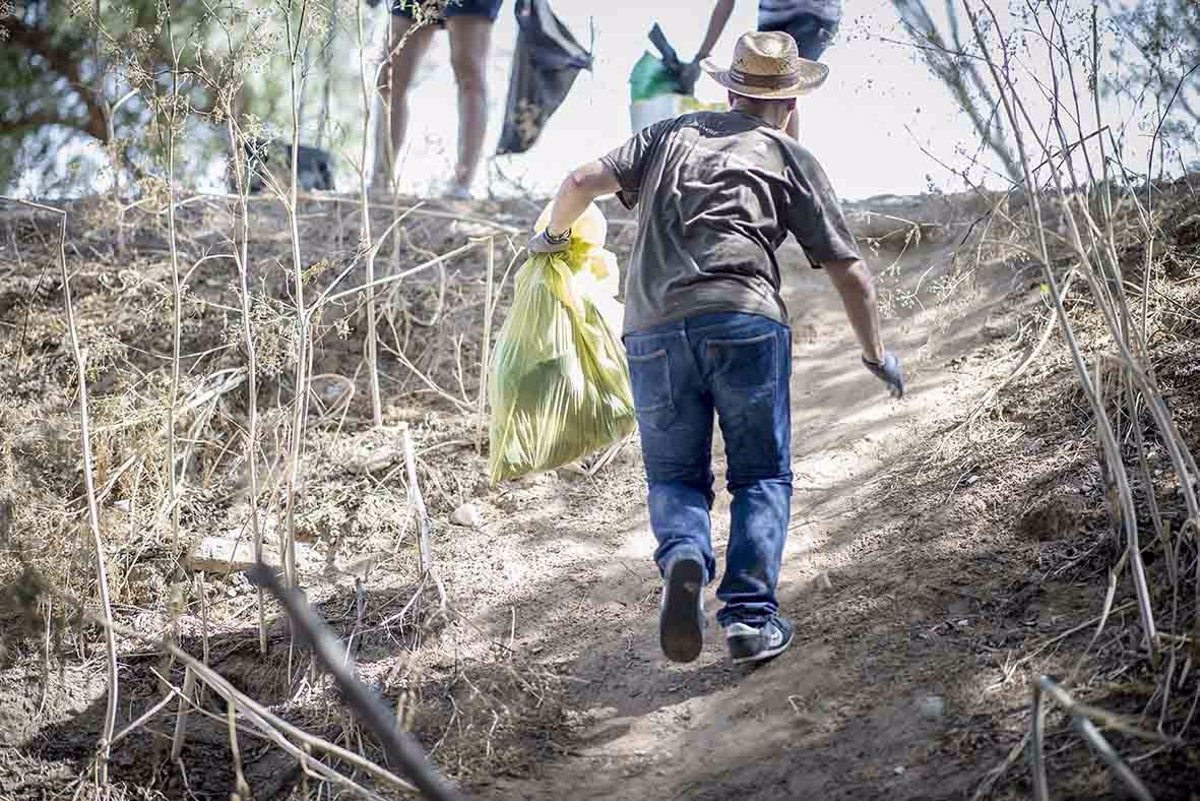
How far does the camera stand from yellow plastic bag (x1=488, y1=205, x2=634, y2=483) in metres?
3.16

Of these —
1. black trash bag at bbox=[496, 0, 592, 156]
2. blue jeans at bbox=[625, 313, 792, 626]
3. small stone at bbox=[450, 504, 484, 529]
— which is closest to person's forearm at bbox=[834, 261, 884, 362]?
blue jeans at bbox=[625, 313, 792, 626]

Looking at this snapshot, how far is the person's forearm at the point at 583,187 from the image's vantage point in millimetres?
2848

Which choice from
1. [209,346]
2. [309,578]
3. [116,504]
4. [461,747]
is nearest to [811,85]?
[461,747]

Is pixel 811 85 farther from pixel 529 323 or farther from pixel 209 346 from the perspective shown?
pixel 209 346

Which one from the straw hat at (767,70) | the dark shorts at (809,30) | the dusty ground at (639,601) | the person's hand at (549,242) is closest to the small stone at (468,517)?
the dusty ground at (639,601)

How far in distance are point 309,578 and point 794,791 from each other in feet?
5.91

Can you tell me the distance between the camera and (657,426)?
277 centimetres

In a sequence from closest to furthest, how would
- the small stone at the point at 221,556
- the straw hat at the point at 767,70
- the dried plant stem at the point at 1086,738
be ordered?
1. the dried plant stem at the point at 1086,738
2. the straw hat at the point at 767,70
3. the small stone at the point at 221,556

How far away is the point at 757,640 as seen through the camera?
8.87 ft

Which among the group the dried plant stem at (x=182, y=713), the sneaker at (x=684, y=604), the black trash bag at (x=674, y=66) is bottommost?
the dried plant stem at (x=182, y=713)

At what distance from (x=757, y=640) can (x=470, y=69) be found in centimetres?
309

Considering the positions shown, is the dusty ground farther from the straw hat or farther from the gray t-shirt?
the straw hat

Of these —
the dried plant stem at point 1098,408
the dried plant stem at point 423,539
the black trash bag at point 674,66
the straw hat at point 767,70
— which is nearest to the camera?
the dried plant stem at point 1098,408

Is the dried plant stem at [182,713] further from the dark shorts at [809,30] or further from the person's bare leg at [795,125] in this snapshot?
the dark shorts at [809,30]
